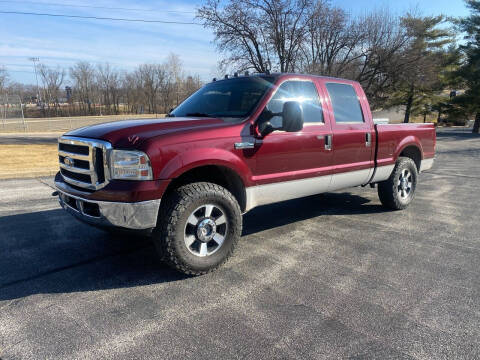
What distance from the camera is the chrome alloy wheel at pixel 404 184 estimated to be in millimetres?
5750

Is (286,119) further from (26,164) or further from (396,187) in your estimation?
(26,164)

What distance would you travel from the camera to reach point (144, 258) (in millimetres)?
3848

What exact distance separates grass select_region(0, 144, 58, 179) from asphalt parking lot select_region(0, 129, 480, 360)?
13.2 feet

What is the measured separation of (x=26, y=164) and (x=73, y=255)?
7320 mm

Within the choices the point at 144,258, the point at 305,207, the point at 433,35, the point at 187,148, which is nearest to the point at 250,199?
the point at 187,148

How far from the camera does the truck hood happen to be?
3.01 metres

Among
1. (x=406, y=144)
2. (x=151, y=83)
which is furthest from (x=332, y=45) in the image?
(x=151, y=83)

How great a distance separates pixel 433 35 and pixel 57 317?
35308mm

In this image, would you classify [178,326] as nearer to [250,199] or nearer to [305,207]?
[250,199]

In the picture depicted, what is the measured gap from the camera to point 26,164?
977cm

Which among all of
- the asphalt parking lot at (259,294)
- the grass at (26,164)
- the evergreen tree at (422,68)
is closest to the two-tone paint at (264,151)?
the asphalt parking lot at (259,294)

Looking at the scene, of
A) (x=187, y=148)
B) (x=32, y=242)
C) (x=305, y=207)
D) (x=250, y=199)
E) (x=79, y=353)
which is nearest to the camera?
(x=79, y=353)

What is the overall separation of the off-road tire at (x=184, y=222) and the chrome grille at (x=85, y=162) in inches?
24.3

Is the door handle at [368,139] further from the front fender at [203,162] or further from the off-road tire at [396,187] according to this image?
the front fender at [203,162]
